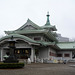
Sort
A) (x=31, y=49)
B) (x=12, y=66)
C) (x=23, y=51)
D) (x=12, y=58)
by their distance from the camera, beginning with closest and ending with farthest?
(x=12, y=66) < (x=12, y=58) < (x=31, y=49) < (x=23, y=51)

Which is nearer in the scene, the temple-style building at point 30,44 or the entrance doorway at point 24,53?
the temple-style building at point 30,44

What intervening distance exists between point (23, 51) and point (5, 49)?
180 inches

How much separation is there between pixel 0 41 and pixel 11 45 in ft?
47.6

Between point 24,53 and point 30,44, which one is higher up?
point 30,44

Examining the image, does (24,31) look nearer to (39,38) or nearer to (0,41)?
(39,38)

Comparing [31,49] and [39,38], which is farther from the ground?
[39,38]

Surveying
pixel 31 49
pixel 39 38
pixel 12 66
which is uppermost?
pixel 39 38

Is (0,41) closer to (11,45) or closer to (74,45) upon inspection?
(11,45)

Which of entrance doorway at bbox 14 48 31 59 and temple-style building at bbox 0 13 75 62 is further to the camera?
entrance doorway at bbox 14 48 31 59

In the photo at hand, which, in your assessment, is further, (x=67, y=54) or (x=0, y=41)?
(x=67, y=54)

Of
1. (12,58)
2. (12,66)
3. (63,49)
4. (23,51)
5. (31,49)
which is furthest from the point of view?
(63,49)

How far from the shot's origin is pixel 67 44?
51.8 m

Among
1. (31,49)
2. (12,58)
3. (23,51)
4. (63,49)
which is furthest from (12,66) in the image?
(63,49)

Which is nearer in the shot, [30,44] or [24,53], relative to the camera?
[30,44]
